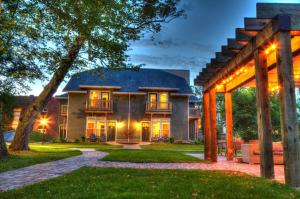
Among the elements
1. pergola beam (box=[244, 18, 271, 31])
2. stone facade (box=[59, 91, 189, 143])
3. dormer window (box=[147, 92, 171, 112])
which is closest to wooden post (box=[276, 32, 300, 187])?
pergola beam (box=[244, 18, 271, 31])

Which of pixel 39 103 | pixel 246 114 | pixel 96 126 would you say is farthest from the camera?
pixel 96 126

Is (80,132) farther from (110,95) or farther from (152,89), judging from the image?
(152,89)

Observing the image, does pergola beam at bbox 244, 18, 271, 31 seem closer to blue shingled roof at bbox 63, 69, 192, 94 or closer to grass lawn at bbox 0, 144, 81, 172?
grass lawn at bbox 0, 144, 81, 172

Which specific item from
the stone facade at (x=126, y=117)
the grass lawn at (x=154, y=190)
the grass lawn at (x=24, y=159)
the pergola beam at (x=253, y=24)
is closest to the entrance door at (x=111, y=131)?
the stone facade at (x=126, y=117)

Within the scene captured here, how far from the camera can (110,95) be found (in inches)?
1097

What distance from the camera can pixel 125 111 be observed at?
27.9 meters

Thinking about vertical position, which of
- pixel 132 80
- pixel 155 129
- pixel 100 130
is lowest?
pixel 100 130

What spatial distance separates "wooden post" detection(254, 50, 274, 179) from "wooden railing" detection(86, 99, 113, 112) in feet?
73.7

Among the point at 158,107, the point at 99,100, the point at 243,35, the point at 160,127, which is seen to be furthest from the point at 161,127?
the point at 243,35

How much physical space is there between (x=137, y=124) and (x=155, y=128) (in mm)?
1964

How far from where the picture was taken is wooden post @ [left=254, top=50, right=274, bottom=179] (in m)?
5.38

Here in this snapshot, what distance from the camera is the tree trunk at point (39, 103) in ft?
40.2

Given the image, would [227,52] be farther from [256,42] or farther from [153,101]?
[153,101]

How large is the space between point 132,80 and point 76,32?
1874 cm
